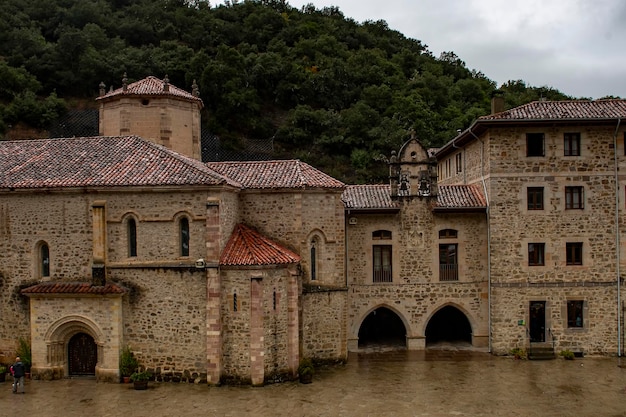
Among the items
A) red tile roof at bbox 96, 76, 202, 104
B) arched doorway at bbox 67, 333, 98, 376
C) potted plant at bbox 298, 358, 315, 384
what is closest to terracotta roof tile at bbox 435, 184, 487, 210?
potted plant at bbox 298, 358, 315, 384

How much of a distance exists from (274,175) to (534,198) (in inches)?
417

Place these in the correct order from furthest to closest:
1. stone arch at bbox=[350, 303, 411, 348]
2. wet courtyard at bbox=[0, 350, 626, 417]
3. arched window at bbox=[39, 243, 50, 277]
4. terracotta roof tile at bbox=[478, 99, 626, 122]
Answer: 1. stone arch at bbox=[350, 303, 411, 348]
2. terracotta roof tile at bbox=[478, 99, 626, 122]
3. arched window at bbox=[39, 243, 50, 277]
4. wet courtyard at bbox=[0, 350, 626, 417]

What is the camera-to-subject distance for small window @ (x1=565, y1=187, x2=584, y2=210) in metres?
22.4

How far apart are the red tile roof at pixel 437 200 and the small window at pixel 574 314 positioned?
5.29 meters

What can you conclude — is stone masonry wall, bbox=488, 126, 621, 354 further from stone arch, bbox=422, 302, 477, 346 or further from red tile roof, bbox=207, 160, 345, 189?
red tile roof, bbox=207, 160, 345, 189

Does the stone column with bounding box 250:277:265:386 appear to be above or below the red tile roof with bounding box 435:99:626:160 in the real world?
below

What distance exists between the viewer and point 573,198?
885 inches

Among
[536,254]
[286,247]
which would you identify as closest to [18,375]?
[286,247]

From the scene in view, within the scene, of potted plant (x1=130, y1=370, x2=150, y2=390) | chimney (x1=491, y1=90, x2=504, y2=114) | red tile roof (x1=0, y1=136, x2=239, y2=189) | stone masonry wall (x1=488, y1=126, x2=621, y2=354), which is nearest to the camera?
potted plant (x1=130, y1=370, x2=150, y2=390)

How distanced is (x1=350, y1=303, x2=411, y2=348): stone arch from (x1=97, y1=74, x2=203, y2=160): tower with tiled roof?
36.2 ft

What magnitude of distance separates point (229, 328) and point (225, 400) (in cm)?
240

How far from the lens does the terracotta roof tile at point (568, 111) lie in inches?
859

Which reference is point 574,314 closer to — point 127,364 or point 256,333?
point 256,333

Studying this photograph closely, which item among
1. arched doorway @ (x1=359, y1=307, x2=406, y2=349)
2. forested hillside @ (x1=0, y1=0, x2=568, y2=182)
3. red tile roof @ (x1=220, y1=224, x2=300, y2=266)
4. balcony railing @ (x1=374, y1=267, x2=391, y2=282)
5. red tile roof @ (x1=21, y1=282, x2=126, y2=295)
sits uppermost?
forested hillside @ (x1=0, y1=0, x2=568, y2=182)
